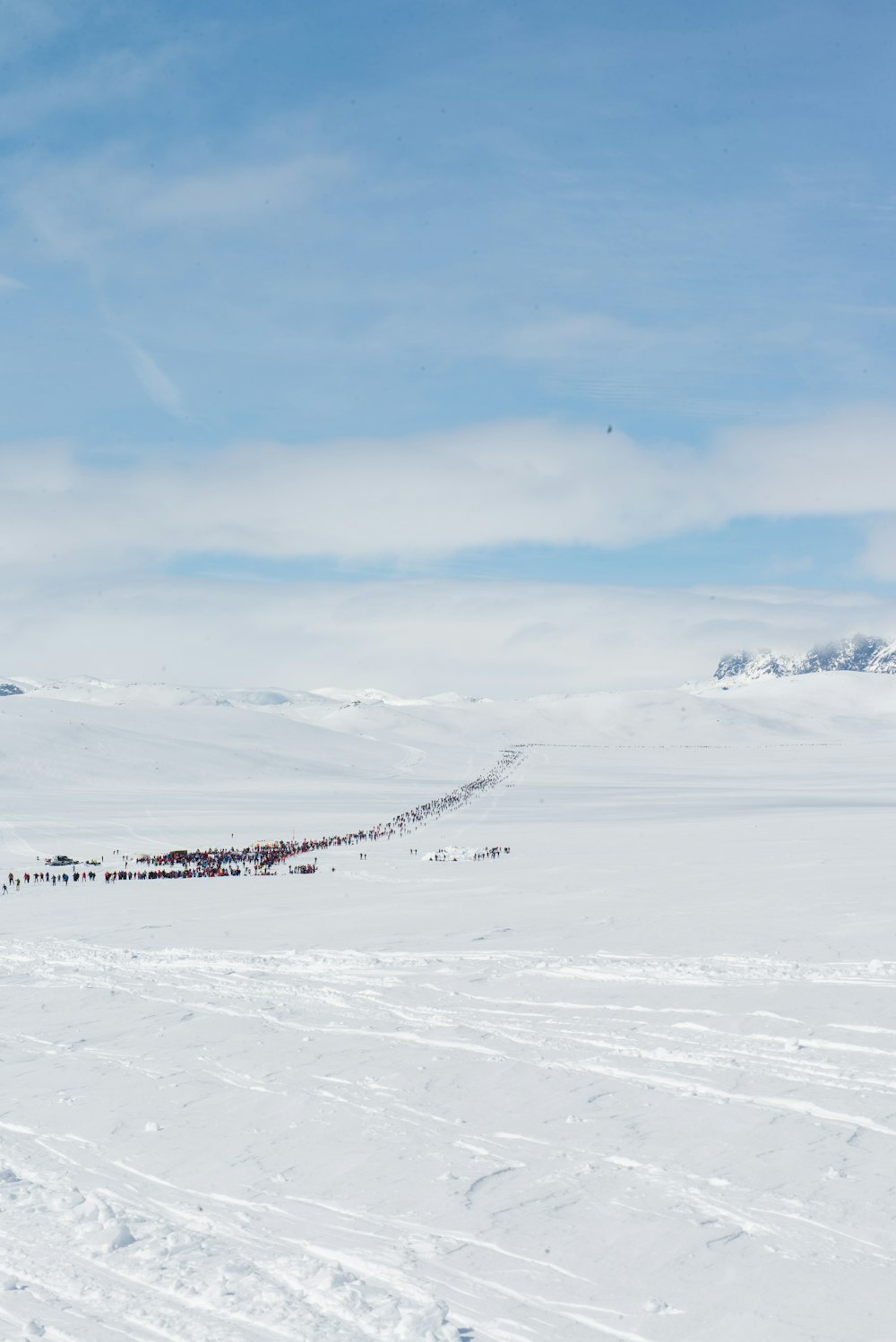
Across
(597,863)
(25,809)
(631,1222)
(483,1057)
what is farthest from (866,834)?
(25,809)

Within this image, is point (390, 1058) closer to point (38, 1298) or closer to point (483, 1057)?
point (483, 1057)

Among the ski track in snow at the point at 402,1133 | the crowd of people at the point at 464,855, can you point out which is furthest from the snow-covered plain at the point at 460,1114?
the crowd of people at the point at 464,855

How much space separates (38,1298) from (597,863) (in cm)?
2771

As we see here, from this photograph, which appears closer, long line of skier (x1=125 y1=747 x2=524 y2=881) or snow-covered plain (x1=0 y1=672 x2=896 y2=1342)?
snow-covered plain (x1=0 y1=672 x2=896 y2=1342)

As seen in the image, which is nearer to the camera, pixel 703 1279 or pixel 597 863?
pixel 703 1279

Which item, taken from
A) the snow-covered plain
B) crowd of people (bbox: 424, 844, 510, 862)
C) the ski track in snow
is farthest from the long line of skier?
the ski track in snow

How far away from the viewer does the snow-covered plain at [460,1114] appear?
21.2ft

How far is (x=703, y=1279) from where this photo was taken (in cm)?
662

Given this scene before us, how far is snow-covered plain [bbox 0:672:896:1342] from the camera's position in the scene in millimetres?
6449

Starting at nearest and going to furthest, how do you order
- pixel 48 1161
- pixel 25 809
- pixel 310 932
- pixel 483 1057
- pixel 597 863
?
pixel 48 1161, pixel 483 1057, pixel 310 932, pixel 597 863, pixel 25 809

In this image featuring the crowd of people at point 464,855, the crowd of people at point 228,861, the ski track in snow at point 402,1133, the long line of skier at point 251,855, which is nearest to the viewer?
the ski track in snow at point 402,1133

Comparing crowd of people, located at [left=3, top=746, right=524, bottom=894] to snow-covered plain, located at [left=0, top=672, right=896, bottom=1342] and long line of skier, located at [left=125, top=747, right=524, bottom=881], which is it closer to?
long line of skier, located at [left=125, top=747, right=524, bottom=881]

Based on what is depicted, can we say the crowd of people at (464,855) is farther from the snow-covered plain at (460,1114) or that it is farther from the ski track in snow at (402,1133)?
the ski track in snow at (402,1133)

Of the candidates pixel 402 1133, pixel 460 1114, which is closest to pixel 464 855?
pixel 460 1114
